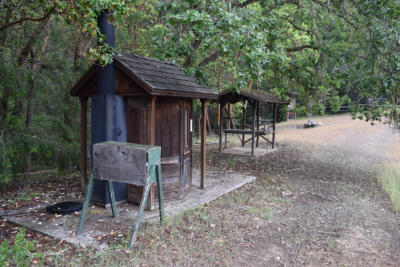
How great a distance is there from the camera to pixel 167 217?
4918mm

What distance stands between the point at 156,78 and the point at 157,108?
54cm

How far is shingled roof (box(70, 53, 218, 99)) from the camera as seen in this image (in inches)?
198

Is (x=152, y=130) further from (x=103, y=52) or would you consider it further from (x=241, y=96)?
(x=241, y=96)

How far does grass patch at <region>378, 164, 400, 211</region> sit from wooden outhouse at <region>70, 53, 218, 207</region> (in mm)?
4403

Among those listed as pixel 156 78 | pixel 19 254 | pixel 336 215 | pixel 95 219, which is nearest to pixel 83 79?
pixel 156 78

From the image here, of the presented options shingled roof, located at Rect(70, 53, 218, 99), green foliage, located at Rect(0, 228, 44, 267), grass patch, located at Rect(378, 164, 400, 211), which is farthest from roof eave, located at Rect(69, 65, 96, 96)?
grass patch, located at Rect(378, 164, 400, 211)

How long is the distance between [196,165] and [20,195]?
17.5 feet

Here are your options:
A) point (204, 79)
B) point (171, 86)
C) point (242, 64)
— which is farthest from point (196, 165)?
point (171, 86)

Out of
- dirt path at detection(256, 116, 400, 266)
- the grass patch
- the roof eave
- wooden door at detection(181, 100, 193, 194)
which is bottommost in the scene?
dirt path at detection(256, 116, 400, 266)

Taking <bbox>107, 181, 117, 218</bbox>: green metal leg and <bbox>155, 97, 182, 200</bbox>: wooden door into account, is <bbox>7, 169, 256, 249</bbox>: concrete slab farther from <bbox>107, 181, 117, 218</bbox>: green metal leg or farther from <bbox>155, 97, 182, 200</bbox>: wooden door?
<bbox>155, 97, 182, 200</bbox>: wooden door

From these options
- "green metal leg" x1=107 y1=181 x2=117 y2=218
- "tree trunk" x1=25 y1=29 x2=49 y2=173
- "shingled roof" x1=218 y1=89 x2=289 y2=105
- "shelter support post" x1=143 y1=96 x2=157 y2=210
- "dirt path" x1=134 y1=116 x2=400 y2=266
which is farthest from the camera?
"shingled roof" x1=218 y1=89 x2=289 y2=105

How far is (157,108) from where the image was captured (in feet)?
18.2

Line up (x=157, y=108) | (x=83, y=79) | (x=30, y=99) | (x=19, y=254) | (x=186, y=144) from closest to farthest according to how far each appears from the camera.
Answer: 1. (x=19, y=254)
2. (x=157, y=108)
3. (x=83, y=79)
4. (x=186, y=144)
5. (x=30, y=99)

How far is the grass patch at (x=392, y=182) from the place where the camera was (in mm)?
6457
